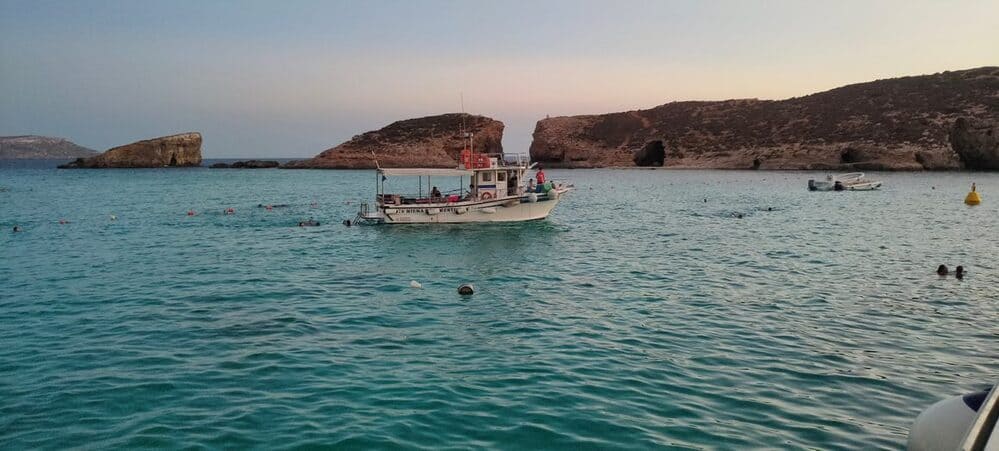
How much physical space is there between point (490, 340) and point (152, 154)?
146 meters

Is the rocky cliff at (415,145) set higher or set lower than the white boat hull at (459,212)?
higher

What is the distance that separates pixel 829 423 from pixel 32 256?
2748 centimetres

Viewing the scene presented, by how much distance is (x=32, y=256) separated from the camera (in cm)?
2581

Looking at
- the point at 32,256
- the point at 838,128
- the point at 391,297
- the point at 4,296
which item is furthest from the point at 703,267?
the point at 838,128

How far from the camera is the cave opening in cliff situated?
448ft

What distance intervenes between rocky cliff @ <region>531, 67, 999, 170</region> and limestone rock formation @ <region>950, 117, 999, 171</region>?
13 cm

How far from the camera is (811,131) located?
11944cm

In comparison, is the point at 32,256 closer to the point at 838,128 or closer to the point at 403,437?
the point at 403,437

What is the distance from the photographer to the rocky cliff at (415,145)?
436 feet

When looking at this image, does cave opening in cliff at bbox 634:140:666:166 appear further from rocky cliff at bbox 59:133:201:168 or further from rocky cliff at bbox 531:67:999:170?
rocky cliff at bbox 59:133:201:168

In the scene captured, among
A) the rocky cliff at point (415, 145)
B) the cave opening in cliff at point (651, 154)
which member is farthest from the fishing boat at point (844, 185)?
the rocky cliff at point (415, 145)

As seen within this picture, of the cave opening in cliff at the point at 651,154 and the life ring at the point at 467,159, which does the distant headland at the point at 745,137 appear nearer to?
the cave opening in cliff at the point at 651,154

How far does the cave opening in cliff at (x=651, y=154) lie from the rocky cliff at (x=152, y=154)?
307 feet

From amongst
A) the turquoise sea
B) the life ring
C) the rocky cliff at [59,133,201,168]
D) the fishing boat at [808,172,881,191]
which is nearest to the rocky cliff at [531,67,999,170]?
the fishing boat at [808,172,881,191]
